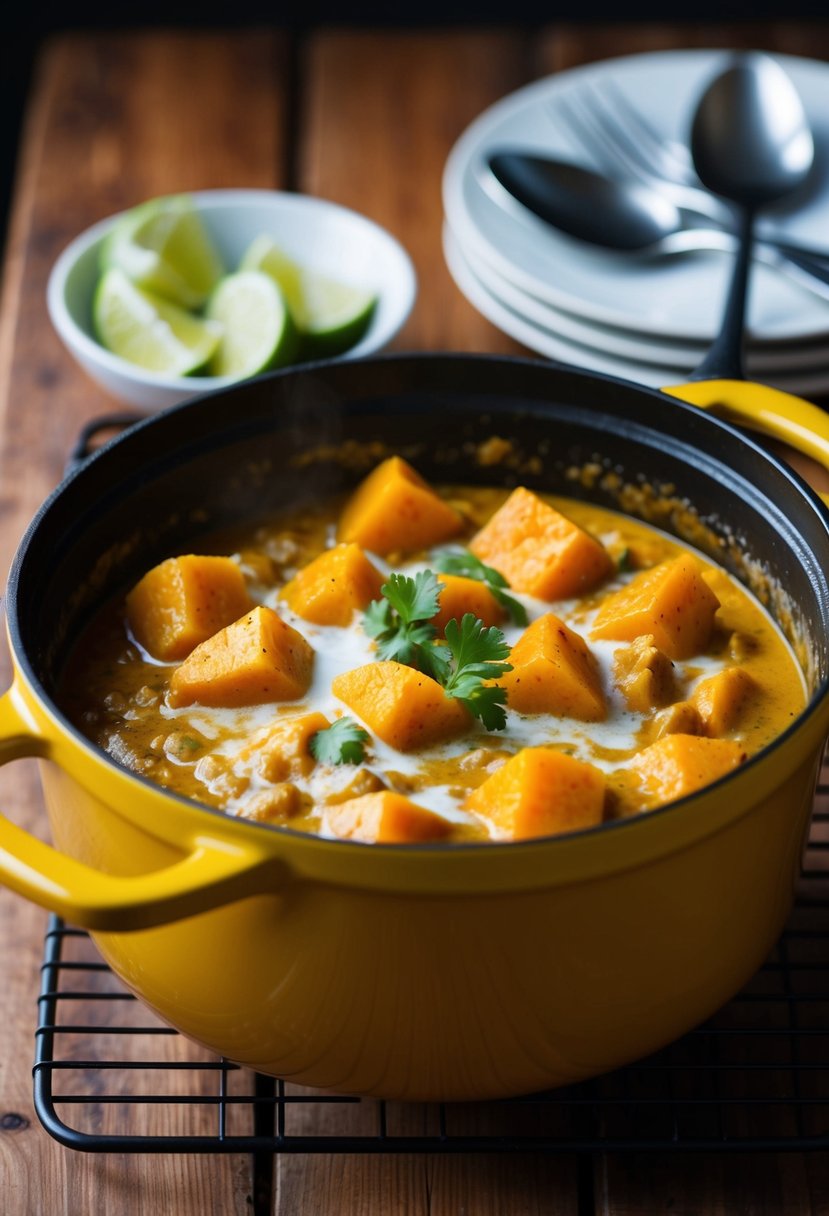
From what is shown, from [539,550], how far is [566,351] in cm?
77

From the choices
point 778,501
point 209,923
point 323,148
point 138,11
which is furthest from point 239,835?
point 138,11

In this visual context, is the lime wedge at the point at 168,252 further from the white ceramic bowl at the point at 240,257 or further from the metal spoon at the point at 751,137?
the metal spoon at the point at 751,137

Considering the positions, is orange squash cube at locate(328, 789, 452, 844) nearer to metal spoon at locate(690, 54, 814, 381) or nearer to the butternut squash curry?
the butternut squash curry

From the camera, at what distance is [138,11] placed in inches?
187

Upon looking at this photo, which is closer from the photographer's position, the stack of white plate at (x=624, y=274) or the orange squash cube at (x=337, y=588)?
the orange squash cube at (x=337, y=588)

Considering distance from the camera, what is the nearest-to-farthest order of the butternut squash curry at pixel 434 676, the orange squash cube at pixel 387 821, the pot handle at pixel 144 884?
the pot handle at pixel 144 884 < the orange squash cube at pixel 387 821 < the butternut squash curry at pixel 434 676

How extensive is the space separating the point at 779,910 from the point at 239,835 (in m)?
0.65

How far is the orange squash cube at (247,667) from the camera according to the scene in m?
1.92

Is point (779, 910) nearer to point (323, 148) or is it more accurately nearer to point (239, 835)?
point (239, 835)

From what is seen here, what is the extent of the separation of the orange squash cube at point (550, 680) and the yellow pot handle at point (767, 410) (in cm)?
38

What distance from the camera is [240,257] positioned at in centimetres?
320

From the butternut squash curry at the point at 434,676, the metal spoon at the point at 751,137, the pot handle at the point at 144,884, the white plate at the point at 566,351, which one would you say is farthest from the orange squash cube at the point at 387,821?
the metal spoon at the point at 751,137

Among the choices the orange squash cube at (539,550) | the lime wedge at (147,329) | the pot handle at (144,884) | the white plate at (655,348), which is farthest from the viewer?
the lime wedge at (147,329)

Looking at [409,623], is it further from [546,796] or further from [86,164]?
[86,164]
